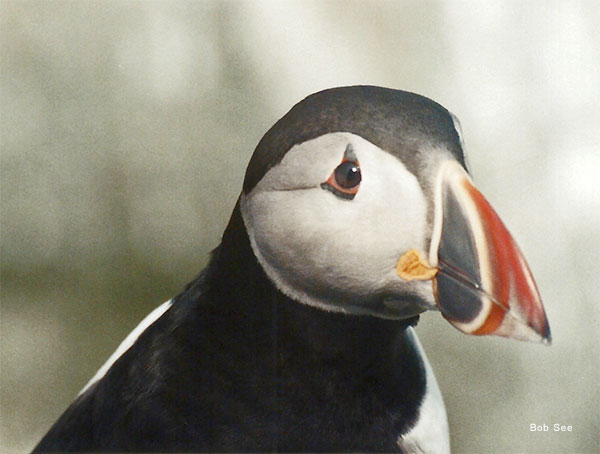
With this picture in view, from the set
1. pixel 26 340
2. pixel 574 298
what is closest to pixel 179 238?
pixel 26 340

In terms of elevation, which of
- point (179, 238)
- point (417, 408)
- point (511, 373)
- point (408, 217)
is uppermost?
point (408, 217)

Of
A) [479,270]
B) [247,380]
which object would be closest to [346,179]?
[479,270]

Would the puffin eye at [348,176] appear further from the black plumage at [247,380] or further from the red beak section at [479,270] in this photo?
the black plumage at [247,380]

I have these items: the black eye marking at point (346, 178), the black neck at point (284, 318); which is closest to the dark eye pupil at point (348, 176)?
the black eye marking at point (346, 178)

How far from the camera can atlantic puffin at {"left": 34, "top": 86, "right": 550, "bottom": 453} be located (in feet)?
3.33

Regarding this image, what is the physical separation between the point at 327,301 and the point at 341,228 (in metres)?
0.14

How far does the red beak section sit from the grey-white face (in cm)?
2

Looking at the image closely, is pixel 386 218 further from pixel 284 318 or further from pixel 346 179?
pixel 284 318

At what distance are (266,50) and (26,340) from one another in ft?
2.67

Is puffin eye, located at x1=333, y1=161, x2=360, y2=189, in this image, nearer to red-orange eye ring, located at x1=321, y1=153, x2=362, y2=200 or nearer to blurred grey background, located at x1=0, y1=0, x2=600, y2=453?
red-orange eye ring, located at x1=321, y1=153, x2=362, y2=200

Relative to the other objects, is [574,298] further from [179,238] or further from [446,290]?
[179,238]

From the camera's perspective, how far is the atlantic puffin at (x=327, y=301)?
3.33 feet

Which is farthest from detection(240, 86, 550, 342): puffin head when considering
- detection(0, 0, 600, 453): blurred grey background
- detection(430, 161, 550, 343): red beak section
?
detection(0, 0, 600, 453): blurred grey background

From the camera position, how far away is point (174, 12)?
1.72 m
